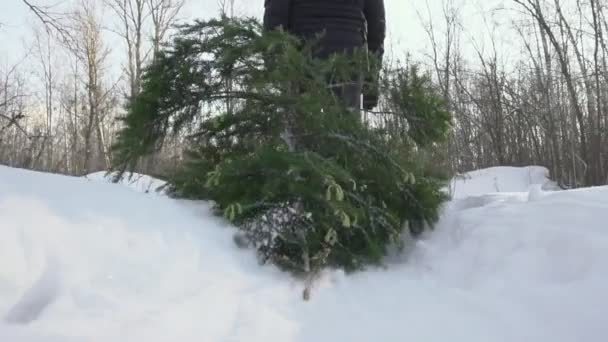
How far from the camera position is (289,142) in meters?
2.27

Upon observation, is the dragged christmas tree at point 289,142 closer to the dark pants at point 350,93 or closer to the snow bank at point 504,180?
the dark pants at point 350,93

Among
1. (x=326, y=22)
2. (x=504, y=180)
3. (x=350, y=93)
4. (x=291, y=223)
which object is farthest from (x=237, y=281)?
(x=504, y=180)

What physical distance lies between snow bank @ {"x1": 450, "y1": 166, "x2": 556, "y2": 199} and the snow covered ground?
551cm

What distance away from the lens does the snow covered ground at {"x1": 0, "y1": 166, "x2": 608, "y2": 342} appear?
134cm

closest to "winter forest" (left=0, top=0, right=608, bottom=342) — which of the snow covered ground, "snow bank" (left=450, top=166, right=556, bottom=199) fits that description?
the snow covered ground

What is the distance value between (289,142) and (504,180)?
7.08 m

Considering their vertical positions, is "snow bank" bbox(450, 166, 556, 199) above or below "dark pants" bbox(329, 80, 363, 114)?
below

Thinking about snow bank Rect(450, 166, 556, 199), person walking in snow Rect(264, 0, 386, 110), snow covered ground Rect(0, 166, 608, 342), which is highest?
person walking in snow Rect(264, 0, 386, 110)

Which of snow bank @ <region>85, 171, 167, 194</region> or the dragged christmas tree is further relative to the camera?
snow bank @ <region>85, 171, 167, 194</region>

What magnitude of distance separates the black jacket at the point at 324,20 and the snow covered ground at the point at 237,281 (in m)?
1.22

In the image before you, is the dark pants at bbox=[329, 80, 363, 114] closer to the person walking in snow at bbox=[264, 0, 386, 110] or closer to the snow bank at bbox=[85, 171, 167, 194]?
the person walking in snow at bbox=[264, 0, 386, 110]

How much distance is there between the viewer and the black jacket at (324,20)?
270cm

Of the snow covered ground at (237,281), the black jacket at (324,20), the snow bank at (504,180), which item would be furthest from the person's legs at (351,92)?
the snow bank at (504,180)

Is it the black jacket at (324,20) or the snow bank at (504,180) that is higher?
the black jacket at (324,20)
